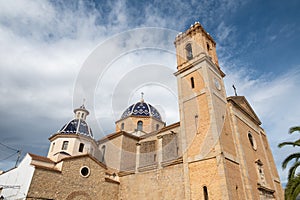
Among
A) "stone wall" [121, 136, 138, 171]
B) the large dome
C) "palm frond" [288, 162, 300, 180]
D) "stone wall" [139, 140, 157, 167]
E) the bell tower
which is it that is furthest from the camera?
the large dome

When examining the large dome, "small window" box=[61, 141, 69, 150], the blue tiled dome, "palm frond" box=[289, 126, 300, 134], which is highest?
the large dome

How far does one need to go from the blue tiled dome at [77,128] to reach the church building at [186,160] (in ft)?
3.72

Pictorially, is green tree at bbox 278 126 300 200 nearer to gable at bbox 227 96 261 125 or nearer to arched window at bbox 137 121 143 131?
gable at bbox 227 96 261 125

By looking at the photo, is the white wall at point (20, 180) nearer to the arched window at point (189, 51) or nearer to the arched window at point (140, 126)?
the arched window at point (140, 126)

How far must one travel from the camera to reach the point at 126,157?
815 inches

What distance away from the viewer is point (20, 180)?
1388 cm

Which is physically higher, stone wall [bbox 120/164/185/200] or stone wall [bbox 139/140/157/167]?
stone wall [bbox 139/140/157/167]

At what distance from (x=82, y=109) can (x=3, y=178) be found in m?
12.0

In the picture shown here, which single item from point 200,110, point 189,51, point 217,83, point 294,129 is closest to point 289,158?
point 294,129

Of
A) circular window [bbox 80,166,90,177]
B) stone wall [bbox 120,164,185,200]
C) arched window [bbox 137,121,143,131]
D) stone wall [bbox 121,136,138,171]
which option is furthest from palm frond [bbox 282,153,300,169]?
Result: arched window [bbox 137,121,143,131]

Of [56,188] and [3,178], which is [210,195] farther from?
[3,178]

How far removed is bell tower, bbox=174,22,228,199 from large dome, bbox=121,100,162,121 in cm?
963

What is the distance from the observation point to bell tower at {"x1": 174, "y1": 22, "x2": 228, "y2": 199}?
41.4ft

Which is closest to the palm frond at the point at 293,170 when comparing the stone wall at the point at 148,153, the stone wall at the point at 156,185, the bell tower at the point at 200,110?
the bell tower at the point at 200,110
